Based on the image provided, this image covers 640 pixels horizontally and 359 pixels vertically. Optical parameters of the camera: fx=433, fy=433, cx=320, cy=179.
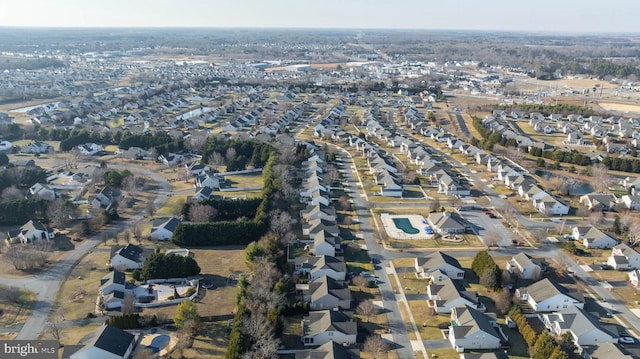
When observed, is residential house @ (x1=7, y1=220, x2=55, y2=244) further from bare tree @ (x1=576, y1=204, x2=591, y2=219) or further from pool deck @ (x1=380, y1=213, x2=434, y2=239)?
bare tree @ (x1=576, y1=204, x2=591, y2=219)

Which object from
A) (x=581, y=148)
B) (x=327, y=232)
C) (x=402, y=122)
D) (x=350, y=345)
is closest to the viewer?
(x=350, y=345)

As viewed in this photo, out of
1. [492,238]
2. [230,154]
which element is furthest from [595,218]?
[230,154]

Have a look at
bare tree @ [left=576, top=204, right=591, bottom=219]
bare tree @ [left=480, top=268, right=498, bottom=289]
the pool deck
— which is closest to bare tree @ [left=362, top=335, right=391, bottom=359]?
bare tree @ [left=480, top=268, right=498, bottom=289]

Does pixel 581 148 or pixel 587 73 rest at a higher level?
pixel 587 73

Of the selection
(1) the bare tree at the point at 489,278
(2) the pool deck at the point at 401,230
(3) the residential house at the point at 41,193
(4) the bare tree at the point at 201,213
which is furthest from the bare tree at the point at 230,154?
(1) the bare tree at the point at 489,278

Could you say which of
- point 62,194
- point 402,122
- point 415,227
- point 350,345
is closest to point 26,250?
point 62,194

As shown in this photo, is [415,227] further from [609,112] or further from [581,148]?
[609,112]

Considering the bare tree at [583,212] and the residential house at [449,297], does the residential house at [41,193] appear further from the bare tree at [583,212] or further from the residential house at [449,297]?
the bare tree at [583,212]

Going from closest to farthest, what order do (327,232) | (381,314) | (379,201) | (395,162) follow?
1. (381,314)
2. (327,232)
3. (379,201)
4. (395,162)
